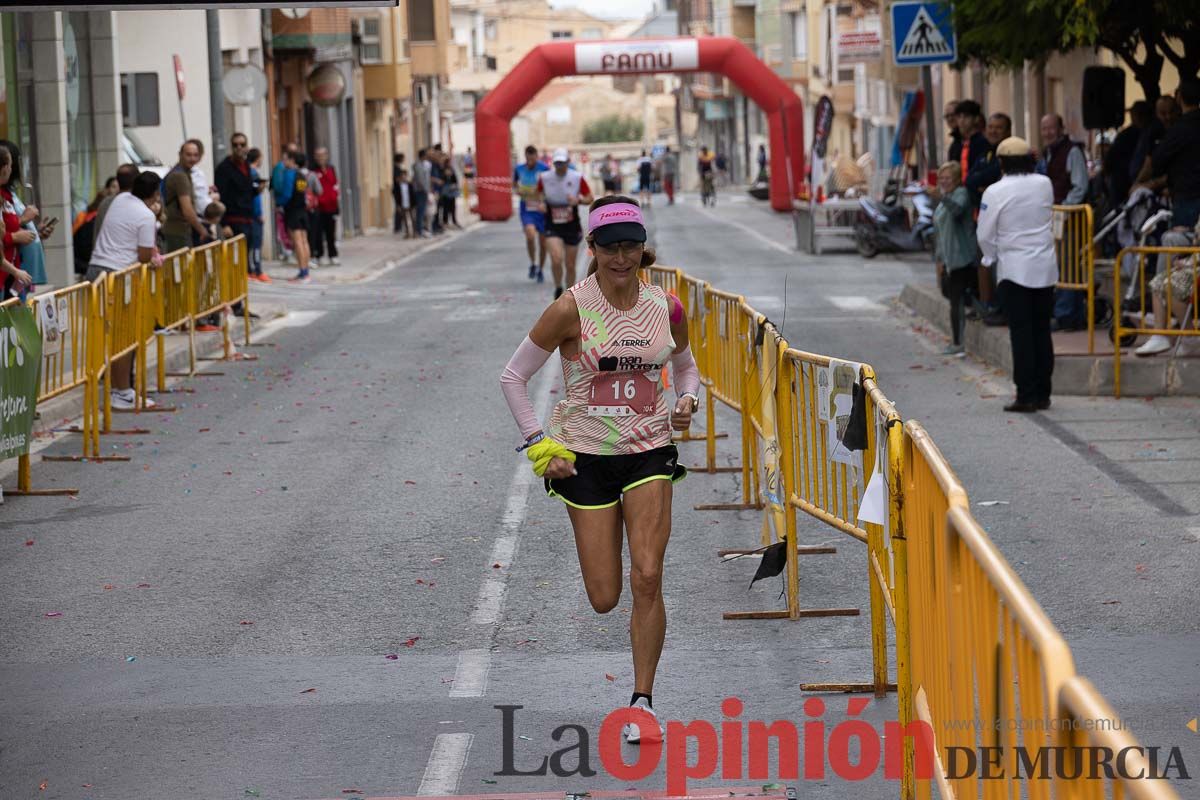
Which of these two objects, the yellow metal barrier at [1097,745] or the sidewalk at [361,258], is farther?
the sidewalk at [361,258]

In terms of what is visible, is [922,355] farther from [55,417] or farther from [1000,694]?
[1000,694]

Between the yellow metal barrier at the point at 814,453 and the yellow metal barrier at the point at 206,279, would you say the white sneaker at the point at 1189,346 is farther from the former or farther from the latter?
the yellow metal barrier at the point at 206,279

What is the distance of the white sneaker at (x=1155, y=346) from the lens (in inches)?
571

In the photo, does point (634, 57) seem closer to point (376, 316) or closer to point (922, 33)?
point (376, 316)

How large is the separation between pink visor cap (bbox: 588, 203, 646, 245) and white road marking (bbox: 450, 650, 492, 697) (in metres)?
1.73

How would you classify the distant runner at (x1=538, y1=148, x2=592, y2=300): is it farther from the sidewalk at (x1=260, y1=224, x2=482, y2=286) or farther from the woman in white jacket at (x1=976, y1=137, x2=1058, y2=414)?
the woman in white jacket at (x1=976, y1=137, x2=1058, y2=414)

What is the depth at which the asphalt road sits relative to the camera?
6.29 meters

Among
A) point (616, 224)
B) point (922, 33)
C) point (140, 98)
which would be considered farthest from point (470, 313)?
point (616, 224)

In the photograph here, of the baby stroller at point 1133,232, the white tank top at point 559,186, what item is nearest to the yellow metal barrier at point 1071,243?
the baby stroller at point 1133,232

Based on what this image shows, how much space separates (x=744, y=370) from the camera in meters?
9.69

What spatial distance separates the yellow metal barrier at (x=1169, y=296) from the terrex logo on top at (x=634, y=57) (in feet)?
92.8

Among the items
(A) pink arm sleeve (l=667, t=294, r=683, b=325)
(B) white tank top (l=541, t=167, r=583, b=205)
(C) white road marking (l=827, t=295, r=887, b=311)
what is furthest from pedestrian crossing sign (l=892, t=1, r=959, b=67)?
(A) pink arm sleeve (l=667, t=294, r=683, b=325)

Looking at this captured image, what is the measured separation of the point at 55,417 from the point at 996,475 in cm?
731

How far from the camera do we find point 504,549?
9.52 metres
